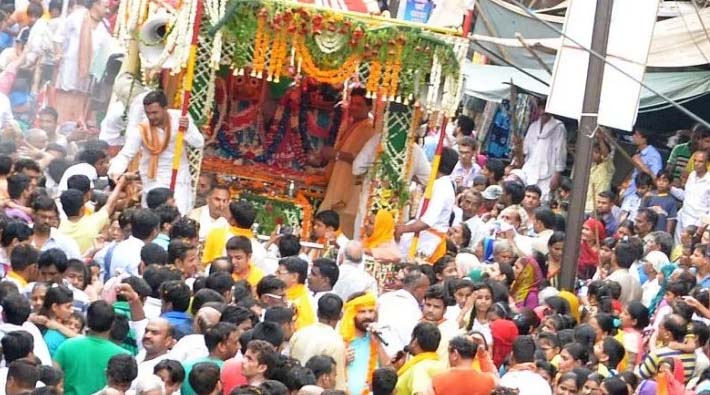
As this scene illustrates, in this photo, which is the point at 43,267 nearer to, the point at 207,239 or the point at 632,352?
the point at 207,239

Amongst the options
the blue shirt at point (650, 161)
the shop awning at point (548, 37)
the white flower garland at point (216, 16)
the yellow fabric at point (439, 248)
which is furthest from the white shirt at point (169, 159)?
the blue shirt at point (650, 161)

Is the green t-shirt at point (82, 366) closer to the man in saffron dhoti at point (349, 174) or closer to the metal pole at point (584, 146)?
the metal pole at point (584, 146)

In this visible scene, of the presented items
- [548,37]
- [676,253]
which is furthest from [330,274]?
[548,37]

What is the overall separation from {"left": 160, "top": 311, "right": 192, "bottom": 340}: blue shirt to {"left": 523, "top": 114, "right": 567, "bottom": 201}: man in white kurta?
1127 cm

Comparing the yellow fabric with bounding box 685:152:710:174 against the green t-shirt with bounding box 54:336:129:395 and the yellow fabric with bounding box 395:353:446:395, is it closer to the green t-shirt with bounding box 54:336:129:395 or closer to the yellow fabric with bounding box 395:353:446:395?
the yellow fabric with bounding box 395:353:446:395

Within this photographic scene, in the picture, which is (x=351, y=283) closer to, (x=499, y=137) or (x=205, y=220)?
(x=205, y=220)

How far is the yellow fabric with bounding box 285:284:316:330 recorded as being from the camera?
50.9 feet

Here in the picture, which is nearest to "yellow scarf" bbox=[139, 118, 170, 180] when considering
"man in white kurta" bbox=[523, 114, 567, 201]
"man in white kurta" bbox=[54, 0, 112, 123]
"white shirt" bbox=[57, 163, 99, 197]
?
"white shirt" bbox=[57, 163, 99, 197]

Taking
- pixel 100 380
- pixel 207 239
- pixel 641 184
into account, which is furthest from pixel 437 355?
pixel 641 184

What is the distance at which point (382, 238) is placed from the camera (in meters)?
20.2

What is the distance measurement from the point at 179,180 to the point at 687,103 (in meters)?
6.56

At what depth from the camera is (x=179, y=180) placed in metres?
20.2

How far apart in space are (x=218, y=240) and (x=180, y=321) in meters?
3.07

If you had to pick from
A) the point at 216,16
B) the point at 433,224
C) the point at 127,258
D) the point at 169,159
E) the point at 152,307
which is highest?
the point at 216,16
